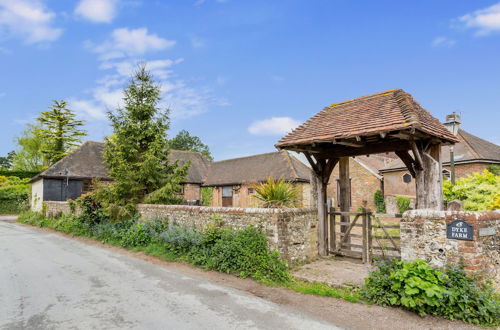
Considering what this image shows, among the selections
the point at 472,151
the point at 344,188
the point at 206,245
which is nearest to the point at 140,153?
the point at 206,245

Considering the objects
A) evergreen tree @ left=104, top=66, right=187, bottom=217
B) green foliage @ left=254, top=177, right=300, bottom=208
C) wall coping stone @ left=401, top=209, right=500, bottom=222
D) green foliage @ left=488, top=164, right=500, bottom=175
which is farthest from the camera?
green foliage @ left=488, top=164, right=500, bottom=175

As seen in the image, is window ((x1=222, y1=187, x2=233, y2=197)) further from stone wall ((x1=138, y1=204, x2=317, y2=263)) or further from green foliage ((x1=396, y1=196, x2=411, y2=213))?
stone wall ((x1=138, y1=204, x2=317, y2=263))

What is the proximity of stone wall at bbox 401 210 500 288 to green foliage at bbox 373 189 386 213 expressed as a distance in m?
22.0

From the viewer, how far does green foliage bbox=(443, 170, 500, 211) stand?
11562mm

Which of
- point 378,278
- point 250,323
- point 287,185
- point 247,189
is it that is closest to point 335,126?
point 287,185

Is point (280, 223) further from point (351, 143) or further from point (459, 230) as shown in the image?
point (459, 230)

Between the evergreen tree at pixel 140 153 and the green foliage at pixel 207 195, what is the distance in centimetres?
1478

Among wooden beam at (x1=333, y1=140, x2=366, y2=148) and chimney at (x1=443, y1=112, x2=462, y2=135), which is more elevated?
chimney at (x1=443, y1=112, x2=462, y2=135)

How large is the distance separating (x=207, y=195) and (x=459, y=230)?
26933mm

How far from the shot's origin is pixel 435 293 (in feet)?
17.1

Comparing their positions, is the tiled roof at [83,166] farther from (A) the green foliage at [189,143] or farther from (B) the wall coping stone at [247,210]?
(A) the green foliage at [189,143]

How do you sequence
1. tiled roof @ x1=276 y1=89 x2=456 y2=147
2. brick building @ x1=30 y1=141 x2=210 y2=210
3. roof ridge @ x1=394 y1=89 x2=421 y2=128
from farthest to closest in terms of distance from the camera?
1. brick building @ x1=30 y1=141 x2=210 y2=210
2. tiled roof @ x1=276 y1=89 x2=456 y2=147
3. roof ridge @ x1=394 y1=89 x2=421 y2=128

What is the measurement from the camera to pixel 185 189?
31312 mm

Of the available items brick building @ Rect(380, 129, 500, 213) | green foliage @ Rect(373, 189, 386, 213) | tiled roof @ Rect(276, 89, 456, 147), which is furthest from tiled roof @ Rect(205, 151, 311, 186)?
tiled roof @ Rect(276, 89, 456, 147)
